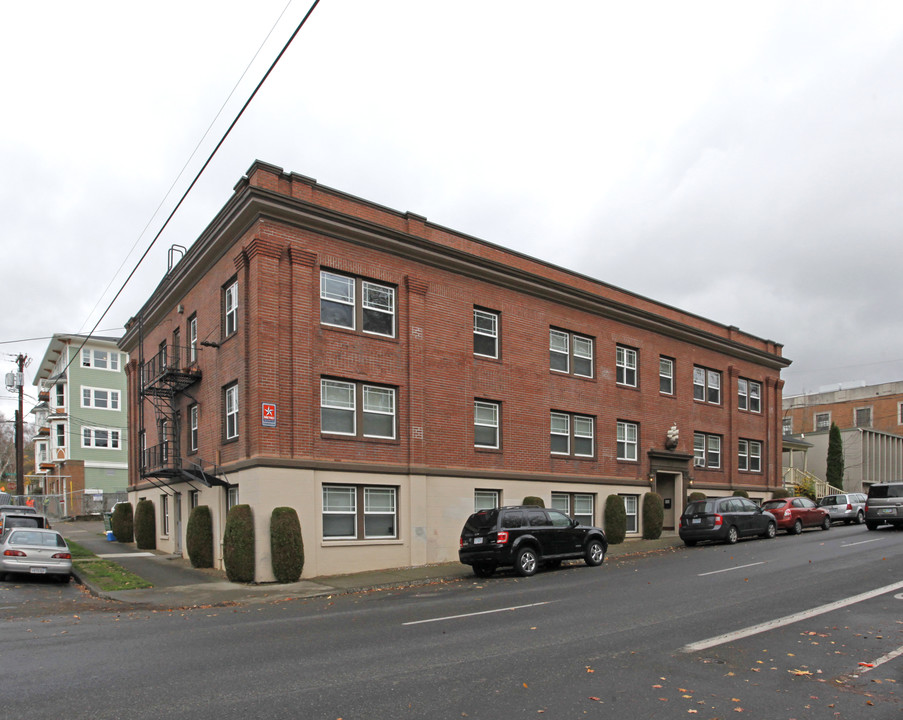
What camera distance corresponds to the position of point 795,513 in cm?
2988

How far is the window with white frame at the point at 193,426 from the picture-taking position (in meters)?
24.8

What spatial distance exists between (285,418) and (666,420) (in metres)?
18.3

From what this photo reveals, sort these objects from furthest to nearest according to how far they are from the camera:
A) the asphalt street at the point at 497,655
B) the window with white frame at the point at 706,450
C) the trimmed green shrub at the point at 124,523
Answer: the window with white frame at the point at 706,450, the trimmed green shrub at the point at 124,523, the asphalt street at the point at 497,655

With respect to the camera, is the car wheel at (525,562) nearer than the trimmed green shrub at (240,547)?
Yes

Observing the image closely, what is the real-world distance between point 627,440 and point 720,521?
5959 mm

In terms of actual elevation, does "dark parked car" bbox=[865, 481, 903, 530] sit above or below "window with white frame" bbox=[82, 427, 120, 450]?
below

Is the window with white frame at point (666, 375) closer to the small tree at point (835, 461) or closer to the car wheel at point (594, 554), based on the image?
the car wheel at point (594, 554)

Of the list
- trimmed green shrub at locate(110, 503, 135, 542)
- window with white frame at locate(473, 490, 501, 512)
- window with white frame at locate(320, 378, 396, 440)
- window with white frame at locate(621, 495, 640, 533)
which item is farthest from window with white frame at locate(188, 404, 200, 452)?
window with white frame at locate(621, 495, 640, 533)

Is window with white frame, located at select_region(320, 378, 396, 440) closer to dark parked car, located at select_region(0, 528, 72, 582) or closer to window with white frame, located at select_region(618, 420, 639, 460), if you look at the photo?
dark parked car, located at select_region(0, 528, 72, 582)

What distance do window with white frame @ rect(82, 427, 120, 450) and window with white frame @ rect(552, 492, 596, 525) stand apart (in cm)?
4530

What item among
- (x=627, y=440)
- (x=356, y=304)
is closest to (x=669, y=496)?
(x=627, y=440)

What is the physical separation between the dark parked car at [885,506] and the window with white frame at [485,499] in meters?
15.5

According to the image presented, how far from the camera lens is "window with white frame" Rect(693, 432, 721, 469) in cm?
3475

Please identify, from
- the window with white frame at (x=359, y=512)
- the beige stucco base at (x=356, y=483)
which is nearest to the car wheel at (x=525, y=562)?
the beige stucco base at (x=356, y=483)
